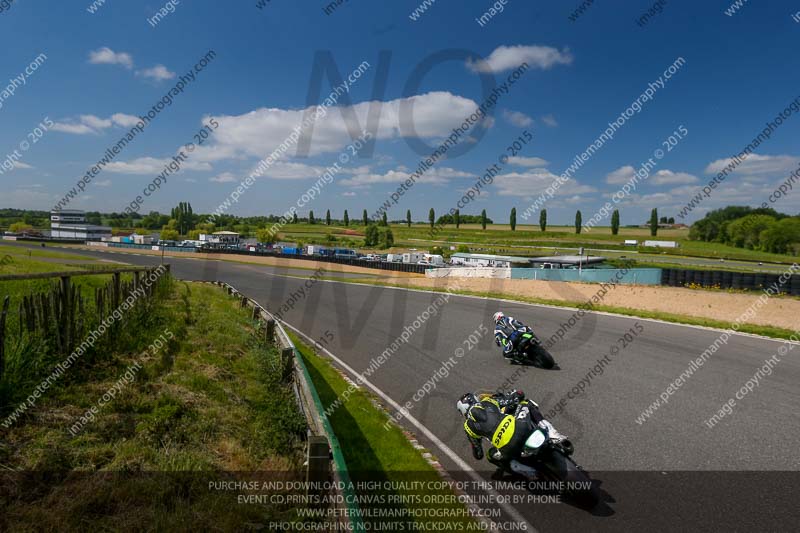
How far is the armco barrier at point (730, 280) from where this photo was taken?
918 inches

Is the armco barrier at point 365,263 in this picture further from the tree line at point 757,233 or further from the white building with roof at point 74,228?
the tree line at point 757,233

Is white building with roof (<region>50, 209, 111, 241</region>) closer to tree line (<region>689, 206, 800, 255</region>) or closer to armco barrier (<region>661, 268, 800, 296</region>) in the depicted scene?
armco barrier (<region>661, 268, 800, 296</region>)

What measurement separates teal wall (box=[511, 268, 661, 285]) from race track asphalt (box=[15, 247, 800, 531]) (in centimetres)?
1649

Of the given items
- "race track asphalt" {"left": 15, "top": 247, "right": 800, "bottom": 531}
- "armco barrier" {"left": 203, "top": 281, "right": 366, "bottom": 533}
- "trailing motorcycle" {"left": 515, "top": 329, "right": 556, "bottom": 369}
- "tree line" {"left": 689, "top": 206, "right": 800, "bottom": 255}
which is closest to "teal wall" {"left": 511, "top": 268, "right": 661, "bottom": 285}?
"race track asphalt" {"left": 15, "top": 247, "right": 800, "bottom": 531}

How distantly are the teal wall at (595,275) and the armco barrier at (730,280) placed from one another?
824 millimetres

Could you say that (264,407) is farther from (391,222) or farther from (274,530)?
(391,222)

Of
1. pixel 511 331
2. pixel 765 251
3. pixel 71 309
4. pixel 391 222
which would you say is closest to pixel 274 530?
pixel 71 309

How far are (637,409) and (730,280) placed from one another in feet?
83.5

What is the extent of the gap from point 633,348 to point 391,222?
177724 mm

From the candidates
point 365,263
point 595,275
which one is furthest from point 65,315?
point 365,263

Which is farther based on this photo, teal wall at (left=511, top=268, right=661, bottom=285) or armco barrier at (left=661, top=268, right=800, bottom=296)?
teal wall at (left=511, top=268, right=661, bottom=285)

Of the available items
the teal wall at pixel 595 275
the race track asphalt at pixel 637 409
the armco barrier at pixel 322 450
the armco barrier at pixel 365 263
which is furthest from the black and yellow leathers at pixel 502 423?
the armco barrier at pixel 365 263

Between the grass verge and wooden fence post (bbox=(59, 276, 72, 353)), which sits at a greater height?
wooden fence post (bbox=(59, 276, 72, 353))

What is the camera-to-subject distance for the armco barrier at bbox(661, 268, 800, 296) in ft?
76.5
